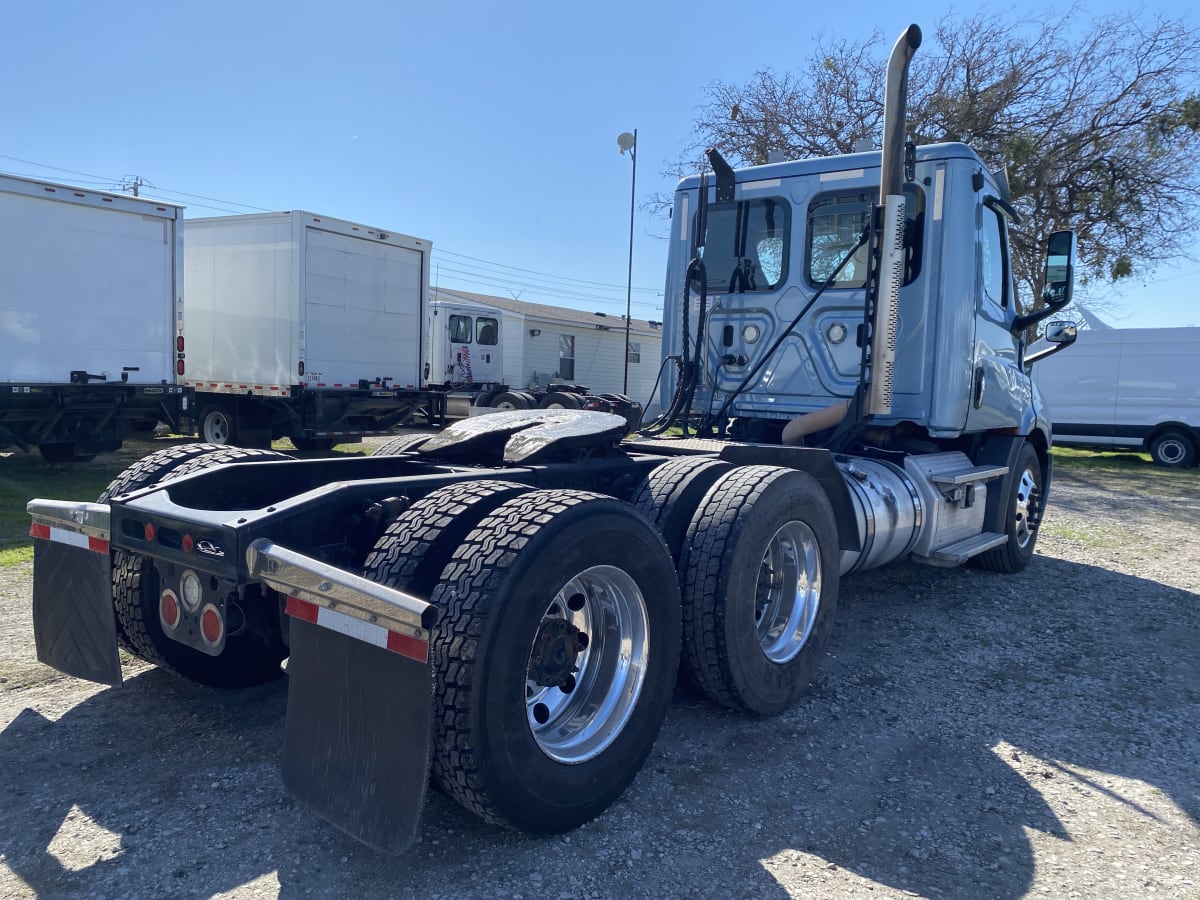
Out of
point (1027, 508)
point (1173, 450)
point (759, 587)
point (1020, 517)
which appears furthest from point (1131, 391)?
point (759, 587)

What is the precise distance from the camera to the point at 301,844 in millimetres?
2742

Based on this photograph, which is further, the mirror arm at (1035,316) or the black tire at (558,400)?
the black tire at (558,400)

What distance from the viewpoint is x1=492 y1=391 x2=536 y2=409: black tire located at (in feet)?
62.0

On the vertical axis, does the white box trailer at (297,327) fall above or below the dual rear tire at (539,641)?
above

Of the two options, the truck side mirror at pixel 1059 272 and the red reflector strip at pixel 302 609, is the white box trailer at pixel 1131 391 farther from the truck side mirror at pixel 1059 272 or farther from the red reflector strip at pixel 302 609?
the red reflector strip at pixel 302 609

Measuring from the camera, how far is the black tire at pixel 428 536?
107 inches

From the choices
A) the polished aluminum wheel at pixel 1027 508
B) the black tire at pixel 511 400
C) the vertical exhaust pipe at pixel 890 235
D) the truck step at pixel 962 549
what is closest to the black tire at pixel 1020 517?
the polished aluminum wheel at pixel 1027 508

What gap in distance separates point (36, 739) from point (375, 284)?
1173 cm

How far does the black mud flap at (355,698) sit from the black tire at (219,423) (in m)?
12.5

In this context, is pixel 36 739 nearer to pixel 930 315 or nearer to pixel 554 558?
pixel 554 558

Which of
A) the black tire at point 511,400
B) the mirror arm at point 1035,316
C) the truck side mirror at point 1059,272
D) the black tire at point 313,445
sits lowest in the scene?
the black tire at point 313,445

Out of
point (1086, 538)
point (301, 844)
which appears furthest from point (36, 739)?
point (1086, 538)

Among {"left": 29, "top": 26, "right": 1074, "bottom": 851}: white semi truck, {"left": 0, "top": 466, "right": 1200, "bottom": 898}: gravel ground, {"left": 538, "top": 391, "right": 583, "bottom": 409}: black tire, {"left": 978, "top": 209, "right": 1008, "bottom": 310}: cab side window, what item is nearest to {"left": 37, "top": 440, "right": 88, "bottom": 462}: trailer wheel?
{"left": 0, "top": 466, "right": 1200, "bottom": 898}: gravel ground

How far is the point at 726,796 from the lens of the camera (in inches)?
126
